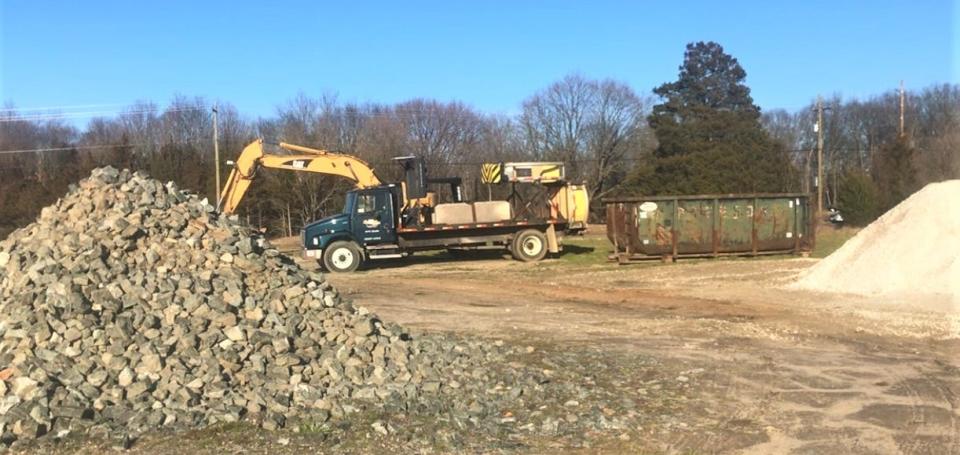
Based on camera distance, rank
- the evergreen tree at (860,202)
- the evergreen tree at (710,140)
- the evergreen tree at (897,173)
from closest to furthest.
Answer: the evergreen tree at (860,202) → the evergreen tree at (897,173) → the evergreen tree at (710,140)

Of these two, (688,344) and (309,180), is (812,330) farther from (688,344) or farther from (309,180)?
(309,180)

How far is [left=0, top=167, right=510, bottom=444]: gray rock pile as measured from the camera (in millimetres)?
6320

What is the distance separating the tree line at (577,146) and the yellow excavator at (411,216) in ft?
65.5

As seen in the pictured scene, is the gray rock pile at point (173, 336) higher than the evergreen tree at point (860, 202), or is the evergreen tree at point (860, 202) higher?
the evergreen tree at point (860, 202)

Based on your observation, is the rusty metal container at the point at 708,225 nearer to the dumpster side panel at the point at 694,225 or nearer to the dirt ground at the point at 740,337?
the dumpster side panel at the point at 694,225

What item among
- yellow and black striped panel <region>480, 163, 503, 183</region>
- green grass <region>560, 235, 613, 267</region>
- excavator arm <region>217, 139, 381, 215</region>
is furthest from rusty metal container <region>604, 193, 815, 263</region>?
excavator arm <region>217, 139, 381, 215</region>

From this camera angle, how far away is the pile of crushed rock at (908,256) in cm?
1418

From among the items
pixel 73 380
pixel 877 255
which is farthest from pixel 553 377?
pixel 877 255

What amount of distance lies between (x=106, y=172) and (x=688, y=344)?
26.7 feet

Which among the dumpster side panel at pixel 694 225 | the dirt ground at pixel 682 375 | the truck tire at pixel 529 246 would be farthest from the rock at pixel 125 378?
the dumpster side panel at pixel 694 225

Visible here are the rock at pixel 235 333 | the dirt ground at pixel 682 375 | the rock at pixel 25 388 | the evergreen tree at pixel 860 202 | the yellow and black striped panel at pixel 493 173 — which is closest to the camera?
the dirt ground at pixel 682 375

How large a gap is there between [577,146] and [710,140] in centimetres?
1184

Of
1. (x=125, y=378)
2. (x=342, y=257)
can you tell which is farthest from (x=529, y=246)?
(x=125, y=378)

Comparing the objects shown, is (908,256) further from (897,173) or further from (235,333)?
(897,173)
